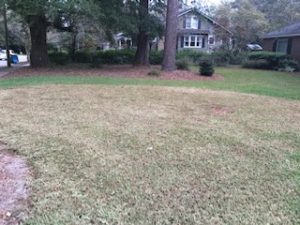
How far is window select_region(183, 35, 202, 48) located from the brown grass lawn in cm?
2842

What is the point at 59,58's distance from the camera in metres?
22.1

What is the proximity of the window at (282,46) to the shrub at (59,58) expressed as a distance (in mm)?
16207

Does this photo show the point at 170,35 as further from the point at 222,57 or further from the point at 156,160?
the point at 156,160

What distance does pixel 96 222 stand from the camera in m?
2.79

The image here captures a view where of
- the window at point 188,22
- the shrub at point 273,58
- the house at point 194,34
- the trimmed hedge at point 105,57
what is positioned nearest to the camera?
Answer: the shrub at point 273,58

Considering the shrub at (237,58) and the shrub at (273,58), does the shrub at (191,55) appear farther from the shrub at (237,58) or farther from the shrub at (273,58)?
the shrub at (273,58)

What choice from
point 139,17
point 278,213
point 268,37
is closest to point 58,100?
point 278,213

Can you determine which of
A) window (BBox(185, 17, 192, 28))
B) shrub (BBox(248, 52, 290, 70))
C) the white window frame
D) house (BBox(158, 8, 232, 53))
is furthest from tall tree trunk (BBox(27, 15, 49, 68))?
window (BBox(185, 17, 192, 28))

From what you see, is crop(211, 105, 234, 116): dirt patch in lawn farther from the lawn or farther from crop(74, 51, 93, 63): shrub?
crop(74, 51, 93, 63): shrub

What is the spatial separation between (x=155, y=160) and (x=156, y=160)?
0.04 ft

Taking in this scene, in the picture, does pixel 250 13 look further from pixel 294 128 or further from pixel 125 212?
pixel 125 212

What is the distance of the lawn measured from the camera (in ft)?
9.77

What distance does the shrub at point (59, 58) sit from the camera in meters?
21.8

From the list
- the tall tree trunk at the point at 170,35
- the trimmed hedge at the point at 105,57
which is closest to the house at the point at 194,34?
the trimmed hedge at the point at 105,57
